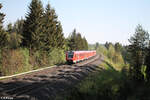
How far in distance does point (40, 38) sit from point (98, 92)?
797 inches

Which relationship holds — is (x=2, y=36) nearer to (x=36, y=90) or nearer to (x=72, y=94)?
(x=36, y=90)

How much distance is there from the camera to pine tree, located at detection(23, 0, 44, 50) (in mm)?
30328

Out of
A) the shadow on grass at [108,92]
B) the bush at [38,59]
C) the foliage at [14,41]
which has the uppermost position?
the foliage at [14,41]

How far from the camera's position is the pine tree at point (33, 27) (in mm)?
30328

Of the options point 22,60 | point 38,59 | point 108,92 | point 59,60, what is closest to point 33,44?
point 38,59

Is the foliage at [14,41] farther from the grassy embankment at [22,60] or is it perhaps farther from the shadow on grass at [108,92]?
the shadow on grass at [108,92]

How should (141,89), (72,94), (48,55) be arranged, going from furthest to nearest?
(48,55)
(141,89)
(72,94)

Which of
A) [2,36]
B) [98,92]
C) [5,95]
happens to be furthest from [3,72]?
[98,92]

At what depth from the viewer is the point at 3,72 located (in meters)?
21.7

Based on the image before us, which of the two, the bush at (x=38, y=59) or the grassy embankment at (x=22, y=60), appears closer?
the grassy embankment at (x=22, y=60)

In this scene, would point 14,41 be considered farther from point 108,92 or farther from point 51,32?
point 108,92

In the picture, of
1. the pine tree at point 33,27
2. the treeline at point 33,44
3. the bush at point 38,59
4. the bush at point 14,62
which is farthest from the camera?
the pine tree at point 33,27

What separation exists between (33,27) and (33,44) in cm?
335

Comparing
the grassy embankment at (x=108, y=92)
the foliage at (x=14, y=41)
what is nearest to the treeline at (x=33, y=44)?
the foliage at (x=14, y=41)
